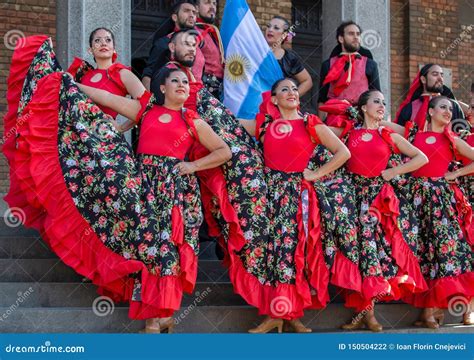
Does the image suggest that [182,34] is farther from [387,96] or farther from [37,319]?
[387,96]

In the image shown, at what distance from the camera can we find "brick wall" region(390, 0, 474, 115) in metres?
12.6

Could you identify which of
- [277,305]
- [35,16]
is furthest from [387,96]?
[35,16]

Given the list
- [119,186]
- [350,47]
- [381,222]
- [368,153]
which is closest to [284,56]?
[350,47]

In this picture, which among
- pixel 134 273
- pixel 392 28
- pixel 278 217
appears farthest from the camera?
pixel 392 28

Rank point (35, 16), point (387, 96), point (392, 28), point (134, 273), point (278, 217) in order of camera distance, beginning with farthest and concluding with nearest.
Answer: point (392, 28) < point (35, 16) < point (387, 96) < point (278, 217) < point (134, 273)

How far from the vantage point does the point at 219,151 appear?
618 cm

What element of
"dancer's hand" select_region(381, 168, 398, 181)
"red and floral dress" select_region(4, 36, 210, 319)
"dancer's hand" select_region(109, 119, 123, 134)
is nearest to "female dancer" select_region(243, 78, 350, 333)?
"dancer's hand" select_region(381, 168, 398, 181)

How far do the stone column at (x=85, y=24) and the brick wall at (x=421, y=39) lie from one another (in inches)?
206

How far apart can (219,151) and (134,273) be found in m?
1.02

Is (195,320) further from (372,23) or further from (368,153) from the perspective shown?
(372,23)

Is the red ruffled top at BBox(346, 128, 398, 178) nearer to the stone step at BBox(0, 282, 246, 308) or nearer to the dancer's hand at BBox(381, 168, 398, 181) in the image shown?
the dancer's hand at BBox(381, 168, 398, 181)

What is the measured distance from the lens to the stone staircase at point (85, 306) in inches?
234

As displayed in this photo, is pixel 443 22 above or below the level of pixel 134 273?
above

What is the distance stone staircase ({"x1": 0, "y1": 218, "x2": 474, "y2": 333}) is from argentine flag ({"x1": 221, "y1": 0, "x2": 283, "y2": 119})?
1.50m
